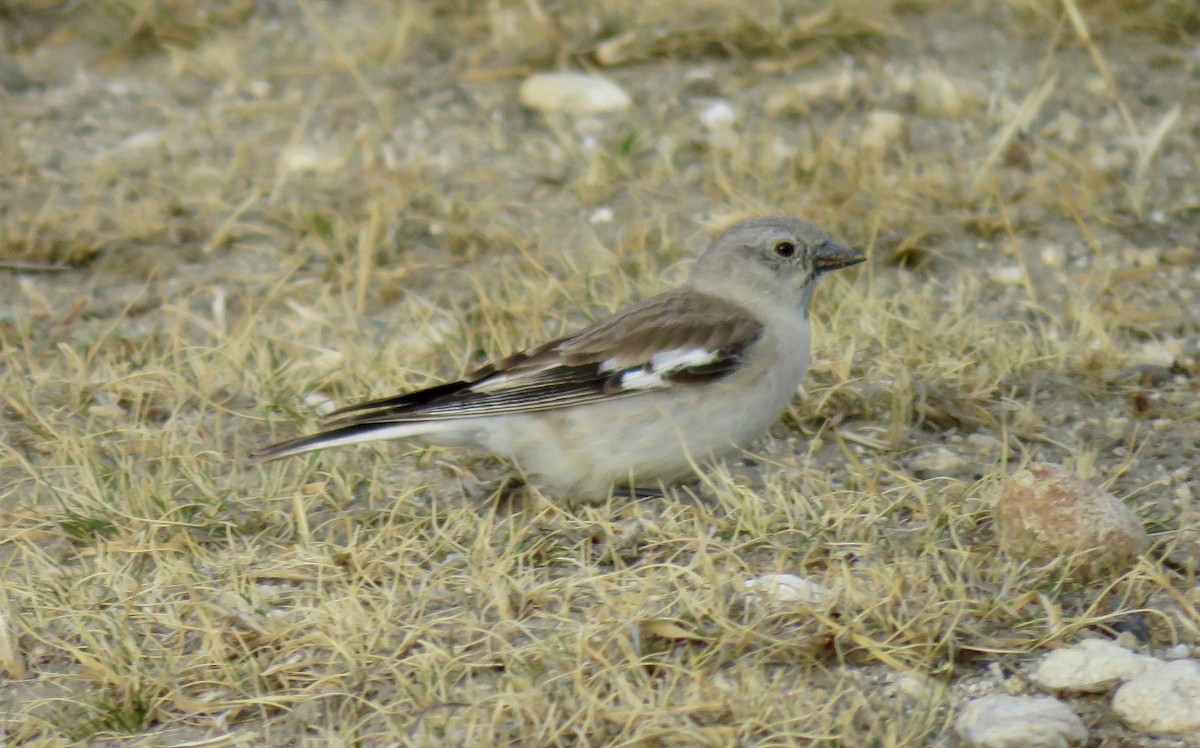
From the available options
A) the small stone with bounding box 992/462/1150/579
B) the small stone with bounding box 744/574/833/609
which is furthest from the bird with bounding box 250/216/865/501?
the small stone with bounding box 992/462/1150/579

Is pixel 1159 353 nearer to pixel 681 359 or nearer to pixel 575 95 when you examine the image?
pixel 681 359

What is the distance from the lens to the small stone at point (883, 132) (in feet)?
20.7

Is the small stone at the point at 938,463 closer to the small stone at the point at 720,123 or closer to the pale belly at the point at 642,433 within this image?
the pale belly at the point at 642,433

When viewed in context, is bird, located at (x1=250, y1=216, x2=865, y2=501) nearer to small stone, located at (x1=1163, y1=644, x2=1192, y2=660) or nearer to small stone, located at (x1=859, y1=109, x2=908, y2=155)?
small stone, located at (x1=1163, y1=644, x2=1192, y2=660)

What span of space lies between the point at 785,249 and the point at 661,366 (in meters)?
0.70

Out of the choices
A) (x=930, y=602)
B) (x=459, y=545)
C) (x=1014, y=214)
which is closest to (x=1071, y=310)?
(x=1014, y=214)

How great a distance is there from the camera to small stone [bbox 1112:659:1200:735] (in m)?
3.19

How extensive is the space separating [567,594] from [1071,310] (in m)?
2.34

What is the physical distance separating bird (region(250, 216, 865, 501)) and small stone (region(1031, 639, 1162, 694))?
3.87 ft

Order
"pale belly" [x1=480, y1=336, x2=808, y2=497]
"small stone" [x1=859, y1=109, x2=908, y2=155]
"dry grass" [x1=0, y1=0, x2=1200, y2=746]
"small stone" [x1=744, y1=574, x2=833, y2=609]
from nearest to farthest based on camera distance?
1. "dry grass" [x1=0, y1=0, x2=1200, y2=746]
2. "small stone" [x1=744, y1=574, x2=833, y2=609]
3. "pale belly" [x1=480, y1=336, x2=808, y2=497]
4. "small stone" [x1=859, y1=109, x2=908, y2=155]

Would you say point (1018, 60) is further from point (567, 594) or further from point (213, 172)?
point (567, 594)

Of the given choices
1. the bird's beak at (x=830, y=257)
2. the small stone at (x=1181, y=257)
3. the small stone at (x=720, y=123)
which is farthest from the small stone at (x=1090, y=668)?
the small stone at (x=720, y=123)

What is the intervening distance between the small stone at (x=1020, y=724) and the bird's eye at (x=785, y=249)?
1.89 meters

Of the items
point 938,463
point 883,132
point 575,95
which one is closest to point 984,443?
point 938,463
